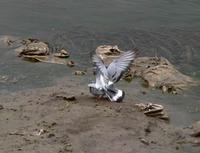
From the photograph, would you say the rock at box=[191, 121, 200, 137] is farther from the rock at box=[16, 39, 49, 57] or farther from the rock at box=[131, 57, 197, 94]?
the rock at box=[16, 39, 49, 57]

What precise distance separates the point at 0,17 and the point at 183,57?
3.81 metres

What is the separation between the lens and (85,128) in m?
7.41

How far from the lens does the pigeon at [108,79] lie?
829cm

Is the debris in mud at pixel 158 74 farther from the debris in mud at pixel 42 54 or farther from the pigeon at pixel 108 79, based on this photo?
the pigeon at pixel 108 79

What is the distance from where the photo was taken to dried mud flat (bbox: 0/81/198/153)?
6.99 metres

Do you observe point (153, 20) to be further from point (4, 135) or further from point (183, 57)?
point (4, 135)

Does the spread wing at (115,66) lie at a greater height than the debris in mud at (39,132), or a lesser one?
greater

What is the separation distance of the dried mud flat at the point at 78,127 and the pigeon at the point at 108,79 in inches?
4.1

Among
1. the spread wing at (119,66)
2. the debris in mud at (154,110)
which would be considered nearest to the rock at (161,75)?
the spread wing at (119,66)

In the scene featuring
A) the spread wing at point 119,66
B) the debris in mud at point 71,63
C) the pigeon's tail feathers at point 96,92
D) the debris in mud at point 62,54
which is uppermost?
the spread wing at point 119,66

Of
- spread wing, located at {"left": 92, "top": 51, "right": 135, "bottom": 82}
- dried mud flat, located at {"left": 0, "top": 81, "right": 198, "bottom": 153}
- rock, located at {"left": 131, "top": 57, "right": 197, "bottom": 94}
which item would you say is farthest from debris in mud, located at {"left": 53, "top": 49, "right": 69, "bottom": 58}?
spread wing, located at {"left": 92, "top": 51, "right": 135, "bottom": 82}

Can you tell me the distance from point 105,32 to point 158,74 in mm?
2693

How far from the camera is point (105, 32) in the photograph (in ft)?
39.2

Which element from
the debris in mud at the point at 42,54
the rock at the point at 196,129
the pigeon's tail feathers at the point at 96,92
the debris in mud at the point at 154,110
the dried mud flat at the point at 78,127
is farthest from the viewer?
the debris in mud at the point at 42,54
